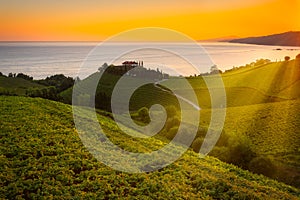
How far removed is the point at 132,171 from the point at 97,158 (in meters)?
2.41

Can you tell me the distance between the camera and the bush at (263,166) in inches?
1266

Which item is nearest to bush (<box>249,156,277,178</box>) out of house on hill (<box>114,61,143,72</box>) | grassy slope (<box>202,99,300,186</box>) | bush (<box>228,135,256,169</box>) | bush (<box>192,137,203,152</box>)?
grassy slope (<box>202,99,300,186</box>)

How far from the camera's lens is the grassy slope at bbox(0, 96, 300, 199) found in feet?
47.3

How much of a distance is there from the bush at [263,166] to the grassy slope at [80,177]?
976 centimetres

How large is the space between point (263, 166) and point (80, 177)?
2260 cm

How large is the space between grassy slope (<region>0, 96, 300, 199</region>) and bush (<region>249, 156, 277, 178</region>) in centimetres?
976

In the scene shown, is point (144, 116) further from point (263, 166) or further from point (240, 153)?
point (263, 166)

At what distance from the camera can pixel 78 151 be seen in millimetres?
19000

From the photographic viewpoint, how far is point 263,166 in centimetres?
3250

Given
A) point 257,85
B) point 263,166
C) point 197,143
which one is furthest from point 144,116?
point 257,85

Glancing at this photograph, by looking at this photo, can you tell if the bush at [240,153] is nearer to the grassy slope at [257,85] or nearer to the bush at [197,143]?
the bush at [197,143]

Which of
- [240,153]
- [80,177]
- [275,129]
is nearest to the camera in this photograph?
[80,177]

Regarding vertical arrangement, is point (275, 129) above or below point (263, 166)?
above

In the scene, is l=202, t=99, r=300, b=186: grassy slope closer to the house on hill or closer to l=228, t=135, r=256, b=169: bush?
l=228, t=135, r=256, b=169: bush
